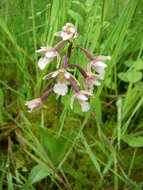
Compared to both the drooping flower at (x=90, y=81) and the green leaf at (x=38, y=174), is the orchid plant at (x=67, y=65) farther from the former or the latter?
the green leaf at (x=38, y=174)

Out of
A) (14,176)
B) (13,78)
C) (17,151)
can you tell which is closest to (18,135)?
(17,151)

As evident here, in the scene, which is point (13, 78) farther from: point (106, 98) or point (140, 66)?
point (140, 66)

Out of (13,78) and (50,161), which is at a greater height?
(13,78)

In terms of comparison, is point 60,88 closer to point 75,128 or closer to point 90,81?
point 90,81

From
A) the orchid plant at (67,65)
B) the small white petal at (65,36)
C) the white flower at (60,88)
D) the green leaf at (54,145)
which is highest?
the small white petal at (65,36)

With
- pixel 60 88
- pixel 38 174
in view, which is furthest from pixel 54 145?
pixel 60 88

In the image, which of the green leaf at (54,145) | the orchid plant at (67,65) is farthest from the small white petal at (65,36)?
the green leaf at (54,145)

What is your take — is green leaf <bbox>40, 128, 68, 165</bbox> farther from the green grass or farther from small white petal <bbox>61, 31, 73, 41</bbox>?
small white petal <bbox>61, 31, 73, 41</bbox>

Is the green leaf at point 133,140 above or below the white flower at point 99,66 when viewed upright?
below
